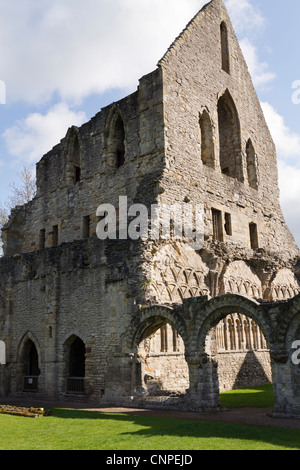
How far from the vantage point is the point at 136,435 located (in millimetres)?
9594

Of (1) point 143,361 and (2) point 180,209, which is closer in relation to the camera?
(1) point 143,361

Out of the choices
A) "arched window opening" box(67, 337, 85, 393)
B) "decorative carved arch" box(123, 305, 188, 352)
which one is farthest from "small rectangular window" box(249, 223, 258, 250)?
"arched window opening" box(67, 337, 85, 393)

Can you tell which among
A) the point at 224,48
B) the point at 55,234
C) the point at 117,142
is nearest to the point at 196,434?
the point at 117,142

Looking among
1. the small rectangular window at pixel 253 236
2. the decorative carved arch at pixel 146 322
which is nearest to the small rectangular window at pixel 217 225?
the small rectangular window at pixel 253 236

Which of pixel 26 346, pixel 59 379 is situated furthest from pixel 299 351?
pixel 26 346

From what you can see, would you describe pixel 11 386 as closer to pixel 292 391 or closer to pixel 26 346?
pixel 26 346

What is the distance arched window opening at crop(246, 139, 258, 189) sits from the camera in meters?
25.2

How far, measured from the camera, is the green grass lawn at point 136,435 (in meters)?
8.59

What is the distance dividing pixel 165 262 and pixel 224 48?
14.5m

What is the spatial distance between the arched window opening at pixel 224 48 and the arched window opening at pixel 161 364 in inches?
614

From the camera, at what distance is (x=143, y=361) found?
1565cm

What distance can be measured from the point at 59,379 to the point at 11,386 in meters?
3.40

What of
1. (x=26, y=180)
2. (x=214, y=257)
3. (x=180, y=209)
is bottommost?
(x=214, y=257)
